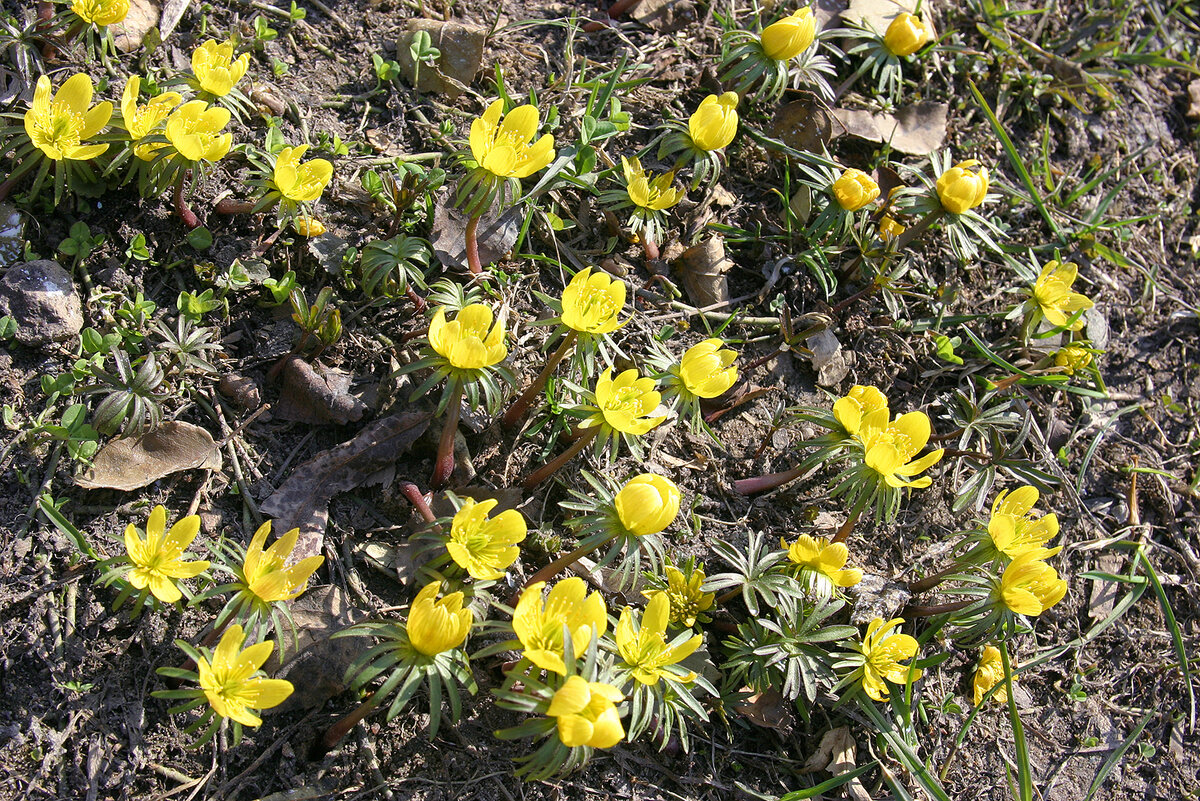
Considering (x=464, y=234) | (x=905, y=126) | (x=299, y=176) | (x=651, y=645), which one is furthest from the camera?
(x=905, y=126)

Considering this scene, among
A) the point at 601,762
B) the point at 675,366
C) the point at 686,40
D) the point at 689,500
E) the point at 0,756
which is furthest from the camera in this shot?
the point at 686,40

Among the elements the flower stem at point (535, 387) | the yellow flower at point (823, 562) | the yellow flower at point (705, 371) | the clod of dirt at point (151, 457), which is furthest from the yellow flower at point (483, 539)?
the yellow flower at point (823, 562)

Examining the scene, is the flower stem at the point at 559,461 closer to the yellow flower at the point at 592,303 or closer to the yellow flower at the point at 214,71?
the yellow flower at the point at 592,303

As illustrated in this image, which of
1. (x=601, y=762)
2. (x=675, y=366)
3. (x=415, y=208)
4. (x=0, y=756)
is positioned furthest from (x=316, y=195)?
(x=601, y=762)

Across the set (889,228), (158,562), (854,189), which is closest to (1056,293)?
(889,228)

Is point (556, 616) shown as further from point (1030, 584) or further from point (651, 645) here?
point (1030, 584)

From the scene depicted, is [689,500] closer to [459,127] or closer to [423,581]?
[423,581]
